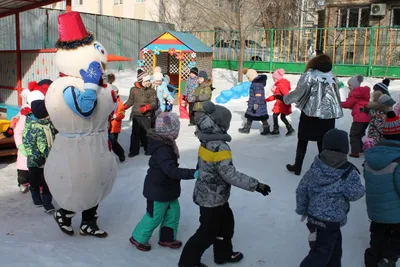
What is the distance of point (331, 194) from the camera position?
3.12 metres

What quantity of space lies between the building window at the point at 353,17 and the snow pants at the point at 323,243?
1965 centimetres

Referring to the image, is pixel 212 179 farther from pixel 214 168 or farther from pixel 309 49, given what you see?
pixel 309 49

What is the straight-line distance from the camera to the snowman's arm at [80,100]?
11.6 feet

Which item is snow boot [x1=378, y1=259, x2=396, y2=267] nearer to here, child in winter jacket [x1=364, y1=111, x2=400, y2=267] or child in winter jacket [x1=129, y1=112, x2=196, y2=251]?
child in winter jacket [x1=364, y1=111, x2=400, y2=267]

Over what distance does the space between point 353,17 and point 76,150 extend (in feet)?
66.6

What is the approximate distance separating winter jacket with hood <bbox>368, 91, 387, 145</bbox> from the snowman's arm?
386 centimetres

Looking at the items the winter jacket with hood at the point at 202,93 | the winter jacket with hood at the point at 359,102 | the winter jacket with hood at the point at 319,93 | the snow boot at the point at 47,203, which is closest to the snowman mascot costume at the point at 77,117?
the snow boot at the point at 47,203

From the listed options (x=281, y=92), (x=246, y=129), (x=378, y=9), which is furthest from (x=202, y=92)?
(x=378, y=9)

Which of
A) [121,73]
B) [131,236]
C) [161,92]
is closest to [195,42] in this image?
[161,92]

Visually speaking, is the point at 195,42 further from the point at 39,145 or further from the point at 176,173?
the point at 176,173

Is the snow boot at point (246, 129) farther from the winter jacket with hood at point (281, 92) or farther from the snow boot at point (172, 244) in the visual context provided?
the snow boot at point (172, 244)

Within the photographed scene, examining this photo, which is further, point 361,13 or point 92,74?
point 361,13

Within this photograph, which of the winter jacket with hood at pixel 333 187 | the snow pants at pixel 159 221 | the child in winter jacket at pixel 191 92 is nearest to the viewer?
the winter jacket with hood at pixel 333 187

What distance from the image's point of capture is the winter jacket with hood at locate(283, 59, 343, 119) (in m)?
5.28
